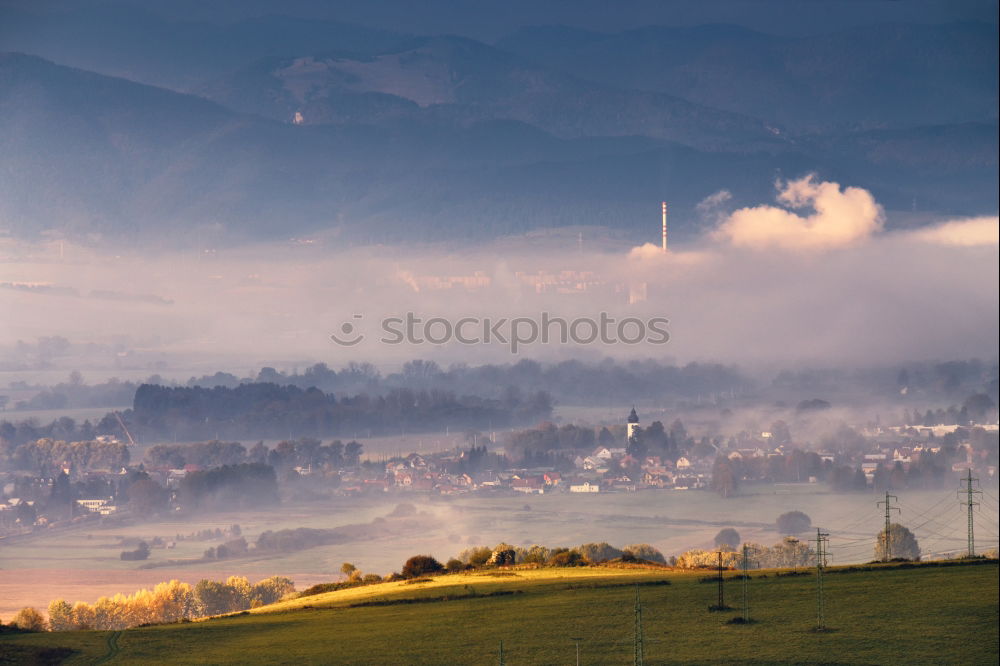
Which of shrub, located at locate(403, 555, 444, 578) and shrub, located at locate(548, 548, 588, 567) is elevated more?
shrub, located at locate(548, 548, 588, 567)

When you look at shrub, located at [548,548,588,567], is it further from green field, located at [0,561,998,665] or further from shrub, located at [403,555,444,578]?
green field, located at [0,561,998,665]

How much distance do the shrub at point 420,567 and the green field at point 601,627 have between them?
15.2m

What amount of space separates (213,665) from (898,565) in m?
37.2

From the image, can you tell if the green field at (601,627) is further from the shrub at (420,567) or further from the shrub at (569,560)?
the shrub at (420,567)

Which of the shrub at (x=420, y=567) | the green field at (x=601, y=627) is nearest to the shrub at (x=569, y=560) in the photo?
the shrub at (x=420, y=567)

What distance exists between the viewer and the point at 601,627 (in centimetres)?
5059

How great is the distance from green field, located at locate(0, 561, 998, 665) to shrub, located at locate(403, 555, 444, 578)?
599 inches

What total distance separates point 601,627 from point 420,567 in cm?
3222

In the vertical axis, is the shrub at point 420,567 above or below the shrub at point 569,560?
below

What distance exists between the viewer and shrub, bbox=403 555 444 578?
78.9m

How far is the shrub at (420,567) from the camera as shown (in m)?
78.9

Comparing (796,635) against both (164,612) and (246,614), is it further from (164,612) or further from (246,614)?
(164,612)

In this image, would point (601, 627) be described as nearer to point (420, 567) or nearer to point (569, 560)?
point (569, 560)

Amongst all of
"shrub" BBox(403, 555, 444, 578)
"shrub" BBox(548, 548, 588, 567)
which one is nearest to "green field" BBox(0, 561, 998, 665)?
"shrub" BBox(548, 548, 588, 567)
